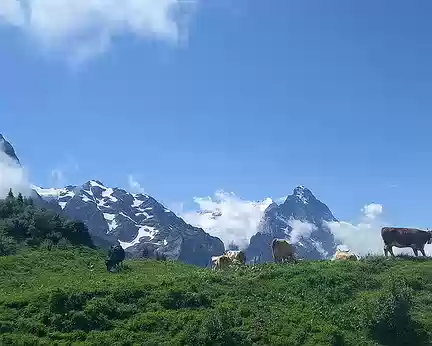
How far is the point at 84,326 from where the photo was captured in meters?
25.3

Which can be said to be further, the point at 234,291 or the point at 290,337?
the point at 234,291

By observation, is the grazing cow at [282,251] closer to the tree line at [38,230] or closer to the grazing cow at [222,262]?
the grazing cow at [222,262]

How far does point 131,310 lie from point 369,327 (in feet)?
33.9

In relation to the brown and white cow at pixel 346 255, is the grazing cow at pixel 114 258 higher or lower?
higher

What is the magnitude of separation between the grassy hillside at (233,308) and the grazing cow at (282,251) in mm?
5906

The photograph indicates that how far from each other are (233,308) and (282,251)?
13.2 metres

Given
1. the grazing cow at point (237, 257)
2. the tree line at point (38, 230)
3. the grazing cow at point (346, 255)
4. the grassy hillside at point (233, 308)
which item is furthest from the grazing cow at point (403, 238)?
the tree line at point (38, 230)

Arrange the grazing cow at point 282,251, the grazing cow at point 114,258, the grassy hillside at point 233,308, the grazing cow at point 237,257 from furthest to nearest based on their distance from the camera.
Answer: the grazing cow at point 114,258
the grazing cow at point 282,251
the grazing cow at point 237,257
the grassy hillside at point 233,308

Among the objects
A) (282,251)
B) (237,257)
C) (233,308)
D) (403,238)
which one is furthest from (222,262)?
(233,308)

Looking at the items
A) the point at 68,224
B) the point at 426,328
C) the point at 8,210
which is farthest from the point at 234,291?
the point at 8,210

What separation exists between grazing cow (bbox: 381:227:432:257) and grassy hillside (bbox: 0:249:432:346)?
4.61m

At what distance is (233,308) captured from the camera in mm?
27234

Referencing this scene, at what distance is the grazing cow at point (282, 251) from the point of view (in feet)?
131

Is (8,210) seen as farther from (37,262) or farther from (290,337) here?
(290,337)
